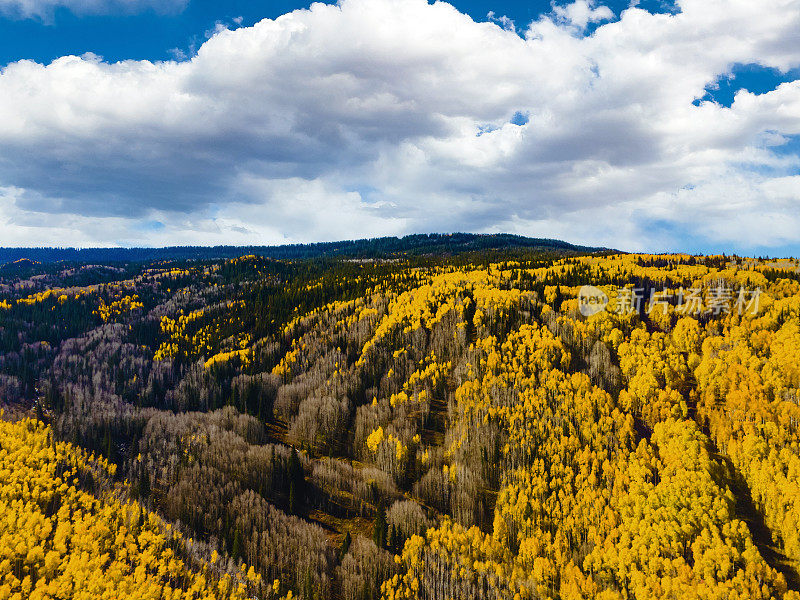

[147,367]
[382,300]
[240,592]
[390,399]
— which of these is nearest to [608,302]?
[390,399]

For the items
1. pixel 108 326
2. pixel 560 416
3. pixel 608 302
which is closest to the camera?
pixel 560 416

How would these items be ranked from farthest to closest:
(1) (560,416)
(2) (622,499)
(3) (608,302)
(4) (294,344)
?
(4) (294,344), (3) (608,302), (1) (560,416), (2) (622,499)

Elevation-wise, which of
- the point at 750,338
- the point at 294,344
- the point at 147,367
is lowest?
the point at 147,367

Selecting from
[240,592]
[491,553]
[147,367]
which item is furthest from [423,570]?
[147,367]

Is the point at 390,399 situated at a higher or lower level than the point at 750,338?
lower

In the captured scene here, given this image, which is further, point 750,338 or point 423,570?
point 750,338

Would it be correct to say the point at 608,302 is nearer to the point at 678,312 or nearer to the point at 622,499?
the point at 678,312
